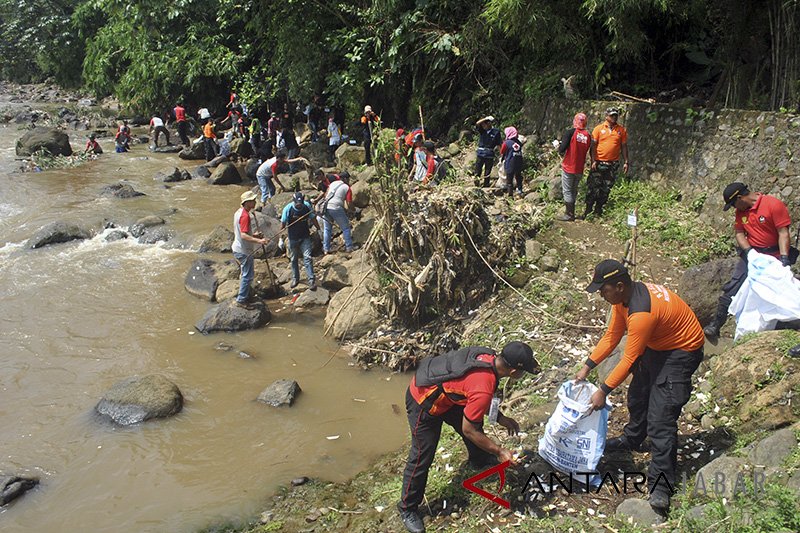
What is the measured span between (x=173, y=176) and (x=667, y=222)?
13.7m

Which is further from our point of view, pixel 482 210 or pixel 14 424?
pixel 482 210

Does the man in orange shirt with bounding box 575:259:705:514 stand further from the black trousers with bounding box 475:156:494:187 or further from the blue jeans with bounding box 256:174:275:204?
the blue jeans with bounding box 256:174:275:204

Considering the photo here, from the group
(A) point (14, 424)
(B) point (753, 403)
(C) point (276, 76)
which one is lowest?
(A) point (14, 424)

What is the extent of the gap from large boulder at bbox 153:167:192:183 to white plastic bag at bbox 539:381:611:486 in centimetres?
1540

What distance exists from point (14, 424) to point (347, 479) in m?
4.10

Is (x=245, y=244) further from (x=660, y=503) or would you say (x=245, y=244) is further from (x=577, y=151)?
(x=660, y=503)

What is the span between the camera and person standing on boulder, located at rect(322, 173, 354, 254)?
9.98 meters

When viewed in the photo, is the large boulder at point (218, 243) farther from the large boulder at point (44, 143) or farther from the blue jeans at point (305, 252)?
the large boulder at point (44, 143)

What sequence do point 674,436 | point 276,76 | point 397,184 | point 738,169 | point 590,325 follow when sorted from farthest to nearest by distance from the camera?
point 276,76 → point 738,169 → point 397,184 → point 590,325 → point 674,436

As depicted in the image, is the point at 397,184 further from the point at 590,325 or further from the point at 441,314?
the point at 590,325

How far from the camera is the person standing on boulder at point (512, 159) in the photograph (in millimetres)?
10136

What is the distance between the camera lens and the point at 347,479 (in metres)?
5.70

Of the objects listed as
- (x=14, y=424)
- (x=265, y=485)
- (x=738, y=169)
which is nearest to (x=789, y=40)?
(x=738, y=169)

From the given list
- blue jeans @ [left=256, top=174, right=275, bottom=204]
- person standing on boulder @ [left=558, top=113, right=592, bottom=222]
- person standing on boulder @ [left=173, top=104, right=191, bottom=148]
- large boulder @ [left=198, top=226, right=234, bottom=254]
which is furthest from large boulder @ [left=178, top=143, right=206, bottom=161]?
person standing on boulder @ [left=558, top=113, right=592, bottom=222]
